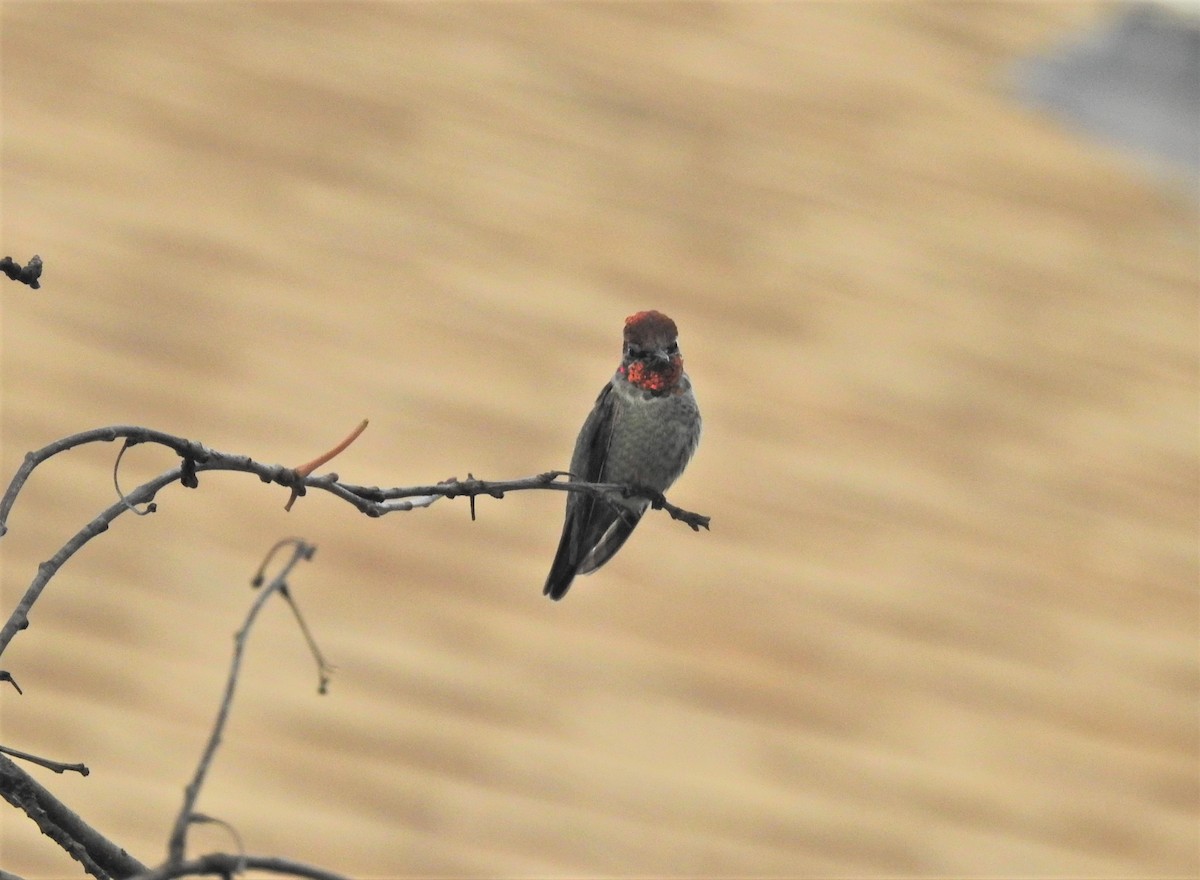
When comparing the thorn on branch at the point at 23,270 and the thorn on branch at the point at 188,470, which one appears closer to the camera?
the thorn on branch at the point at 188,470

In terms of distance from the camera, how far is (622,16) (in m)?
11.7

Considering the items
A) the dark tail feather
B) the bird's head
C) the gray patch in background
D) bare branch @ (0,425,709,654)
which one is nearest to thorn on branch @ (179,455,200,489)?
bare branch @ (0,425,709,654)

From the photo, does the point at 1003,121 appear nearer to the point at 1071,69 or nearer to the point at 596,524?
the point at 1071,69

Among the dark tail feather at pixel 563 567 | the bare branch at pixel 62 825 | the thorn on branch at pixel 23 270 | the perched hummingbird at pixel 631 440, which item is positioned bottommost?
the bare branch at pixel 62 825

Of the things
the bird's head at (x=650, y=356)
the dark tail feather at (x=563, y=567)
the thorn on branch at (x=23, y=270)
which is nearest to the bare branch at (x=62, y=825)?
the thorn on branch at (x=23, y=270)

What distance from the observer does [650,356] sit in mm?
3529

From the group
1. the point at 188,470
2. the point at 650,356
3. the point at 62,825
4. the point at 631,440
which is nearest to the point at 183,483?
the point at 188,470

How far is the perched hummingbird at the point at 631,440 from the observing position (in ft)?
11.0

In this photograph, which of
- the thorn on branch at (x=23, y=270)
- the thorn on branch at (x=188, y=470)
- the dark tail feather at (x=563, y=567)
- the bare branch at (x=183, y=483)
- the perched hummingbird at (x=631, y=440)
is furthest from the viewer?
the perched hummingbird at (x=631, y=440)

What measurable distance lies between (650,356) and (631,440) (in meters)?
0.24

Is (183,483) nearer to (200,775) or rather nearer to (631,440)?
(200,775)

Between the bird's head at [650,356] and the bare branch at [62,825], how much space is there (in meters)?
1.91

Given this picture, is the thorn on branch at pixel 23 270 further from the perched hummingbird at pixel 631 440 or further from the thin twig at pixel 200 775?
the perched hummingbird at pixel 631 440

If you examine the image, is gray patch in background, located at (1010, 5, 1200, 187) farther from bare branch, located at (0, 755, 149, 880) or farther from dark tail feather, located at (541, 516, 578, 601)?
bare branch, located at (0, 755, 149, 880)
